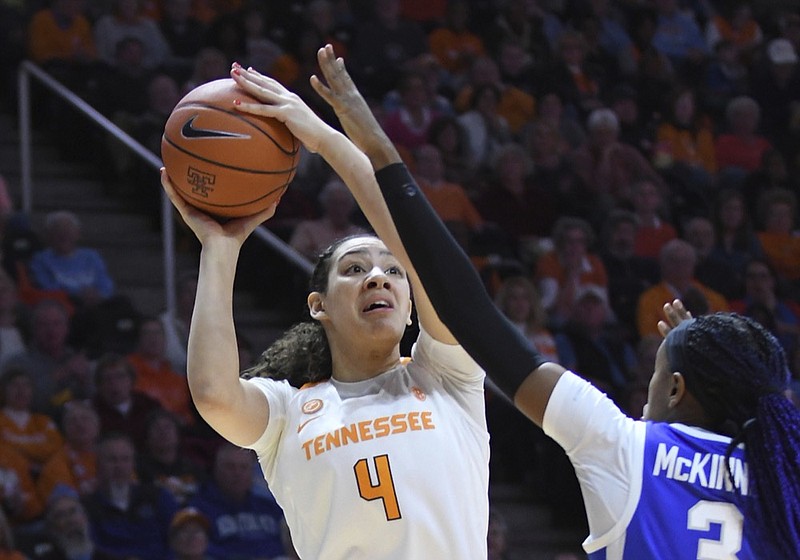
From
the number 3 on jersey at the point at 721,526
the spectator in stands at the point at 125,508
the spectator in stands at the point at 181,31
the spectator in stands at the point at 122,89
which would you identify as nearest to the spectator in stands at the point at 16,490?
the spectator in stands at the point at 125,508

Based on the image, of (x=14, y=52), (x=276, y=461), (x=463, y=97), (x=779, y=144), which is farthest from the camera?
(x=779, y=144)

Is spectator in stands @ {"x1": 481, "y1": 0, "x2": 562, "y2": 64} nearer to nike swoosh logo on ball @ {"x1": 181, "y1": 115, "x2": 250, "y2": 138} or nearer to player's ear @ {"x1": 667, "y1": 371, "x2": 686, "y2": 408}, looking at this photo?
nike swoosh logo on ball @ {"x1": 181, "y1": 115, "x2": 250, "y2": 138}

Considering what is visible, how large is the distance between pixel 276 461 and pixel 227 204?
24.0 inches

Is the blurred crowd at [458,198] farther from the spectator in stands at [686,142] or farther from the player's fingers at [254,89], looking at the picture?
the player's fingers at [254,89]

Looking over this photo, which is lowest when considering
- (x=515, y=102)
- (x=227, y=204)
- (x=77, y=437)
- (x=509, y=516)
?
(x=509, y=516)

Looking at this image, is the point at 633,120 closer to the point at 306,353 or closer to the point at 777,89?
the point at 777,89

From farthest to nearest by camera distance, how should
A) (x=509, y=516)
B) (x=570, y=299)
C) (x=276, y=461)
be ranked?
(x=570, y=299) < (x=509, y=516) < (x=276, y=461)

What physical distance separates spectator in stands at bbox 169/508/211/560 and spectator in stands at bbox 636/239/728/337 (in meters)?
3.24

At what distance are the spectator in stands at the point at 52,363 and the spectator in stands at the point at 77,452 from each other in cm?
22

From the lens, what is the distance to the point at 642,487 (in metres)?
2.30

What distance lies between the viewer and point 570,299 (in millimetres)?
8359

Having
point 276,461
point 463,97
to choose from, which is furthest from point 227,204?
point 463,97

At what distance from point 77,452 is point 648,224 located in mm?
4500

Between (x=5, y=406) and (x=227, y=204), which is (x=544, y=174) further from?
(x=227, y=204)
